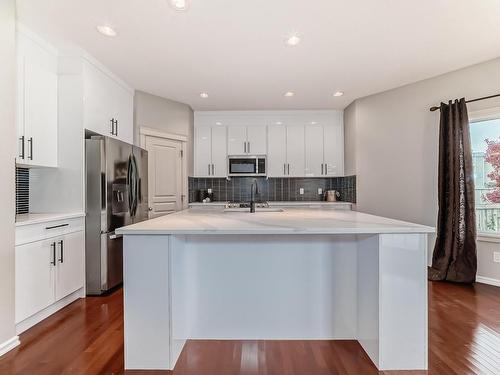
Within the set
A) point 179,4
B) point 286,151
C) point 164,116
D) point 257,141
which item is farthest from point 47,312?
point 286,151

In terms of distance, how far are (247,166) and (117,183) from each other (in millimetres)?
2321

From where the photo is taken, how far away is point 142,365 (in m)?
1.75

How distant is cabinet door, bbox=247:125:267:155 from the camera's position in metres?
5.10

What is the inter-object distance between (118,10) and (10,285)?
2127mm

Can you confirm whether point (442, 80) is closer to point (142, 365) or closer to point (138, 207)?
point (138, 207)

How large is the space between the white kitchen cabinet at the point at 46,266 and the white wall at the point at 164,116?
1738 mm

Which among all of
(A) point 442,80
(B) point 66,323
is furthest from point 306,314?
(A) point 442,80

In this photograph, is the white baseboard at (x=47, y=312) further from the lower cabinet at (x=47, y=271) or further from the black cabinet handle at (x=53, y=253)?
the black cabinet handle at (x=53, y=253)

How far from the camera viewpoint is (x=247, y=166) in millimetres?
5039

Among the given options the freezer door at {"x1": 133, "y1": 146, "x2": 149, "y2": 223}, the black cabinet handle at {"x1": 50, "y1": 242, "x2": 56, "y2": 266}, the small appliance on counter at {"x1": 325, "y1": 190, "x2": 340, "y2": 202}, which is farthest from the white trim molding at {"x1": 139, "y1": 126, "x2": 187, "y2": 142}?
the small appliance on counter at {"x1": 325, "y1": 190, "x2": 340, "y2": 202}

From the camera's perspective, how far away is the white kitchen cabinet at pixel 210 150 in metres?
5.11

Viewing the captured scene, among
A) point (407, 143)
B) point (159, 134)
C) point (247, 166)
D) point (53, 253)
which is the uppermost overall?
point (159, 134)

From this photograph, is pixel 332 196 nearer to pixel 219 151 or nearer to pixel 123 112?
pixel 219 151

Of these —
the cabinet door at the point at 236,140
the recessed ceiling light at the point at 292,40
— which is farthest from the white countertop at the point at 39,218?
the cabinet door at the point at 236,140
